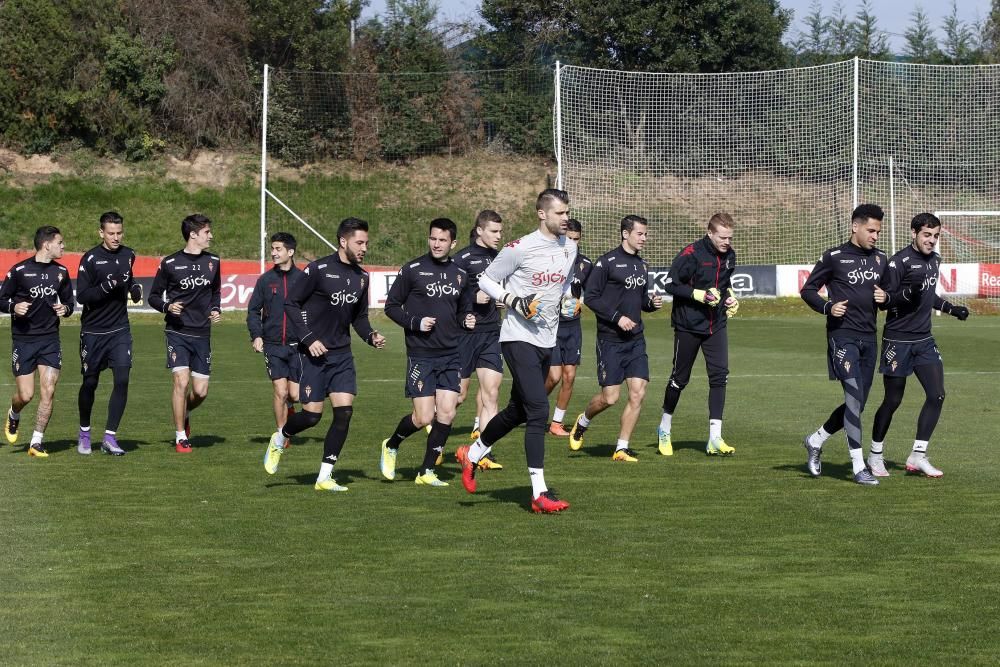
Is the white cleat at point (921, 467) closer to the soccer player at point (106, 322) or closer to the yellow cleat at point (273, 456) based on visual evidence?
the yellow cleat at point (273, 456)

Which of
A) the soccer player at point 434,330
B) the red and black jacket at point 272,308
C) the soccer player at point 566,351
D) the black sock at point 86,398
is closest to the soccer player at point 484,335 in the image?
the soccer player at point 434,330

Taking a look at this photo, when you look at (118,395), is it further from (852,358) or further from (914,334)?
(914,334)

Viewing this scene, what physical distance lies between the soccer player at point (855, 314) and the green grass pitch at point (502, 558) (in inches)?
22.1

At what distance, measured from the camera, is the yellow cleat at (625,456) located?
13180mm

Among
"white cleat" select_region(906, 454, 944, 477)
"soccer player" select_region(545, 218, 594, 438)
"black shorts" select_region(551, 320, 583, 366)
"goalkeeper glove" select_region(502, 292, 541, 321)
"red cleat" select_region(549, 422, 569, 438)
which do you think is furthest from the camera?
"red cleat" select_region(549, 422, 569, 438)

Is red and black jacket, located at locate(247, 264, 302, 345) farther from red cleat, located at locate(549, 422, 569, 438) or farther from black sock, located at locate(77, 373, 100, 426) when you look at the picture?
red cleat, located at locate(549, 422, 569, 438)

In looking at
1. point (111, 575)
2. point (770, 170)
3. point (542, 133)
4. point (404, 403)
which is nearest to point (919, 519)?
point (111, 575)

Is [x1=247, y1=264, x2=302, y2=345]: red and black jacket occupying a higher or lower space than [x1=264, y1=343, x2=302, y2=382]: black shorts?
higher

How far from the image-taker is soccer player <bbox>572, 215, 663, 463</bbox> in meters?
13.4

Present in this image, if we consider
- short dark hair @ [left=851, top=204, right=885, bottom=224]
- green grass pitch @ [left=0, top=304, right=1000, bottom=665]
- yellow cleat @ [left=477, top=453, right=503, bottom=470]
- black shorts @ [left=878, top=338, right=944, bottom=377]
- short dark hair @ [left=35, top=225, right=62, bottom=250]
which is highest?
short dark hair @ [left=851, top=204, right=885, bottom=224]

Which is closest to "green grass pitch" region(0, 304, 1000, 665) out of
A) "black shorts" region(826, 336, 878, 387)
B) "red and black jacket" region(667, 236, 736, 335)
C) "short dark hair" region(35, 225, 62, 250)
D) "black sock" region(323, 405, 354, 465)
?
"black sock" region(323, 405, 354, 465)

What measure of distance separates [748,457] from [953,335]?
64.0 feet

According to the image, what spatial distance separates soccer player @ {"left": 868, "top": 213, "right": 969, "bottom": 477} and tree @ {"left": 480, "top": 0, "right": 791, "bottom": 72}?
4504 centimetres

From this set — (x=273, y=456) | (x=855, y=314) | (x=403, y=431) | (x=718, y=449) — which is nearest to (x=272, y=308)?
(x=273, y=456)
